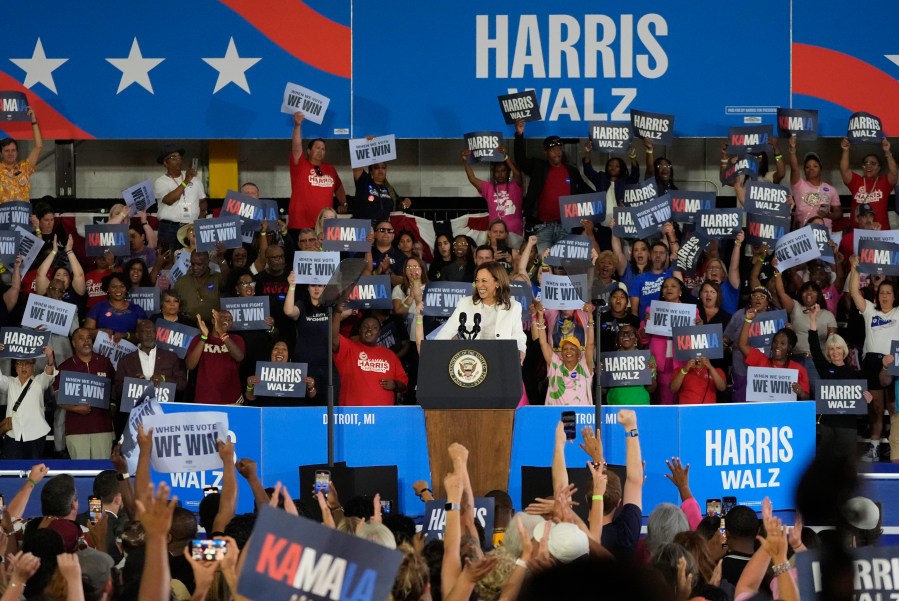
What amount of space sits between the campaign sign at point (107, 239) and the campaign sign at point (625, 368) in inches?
184

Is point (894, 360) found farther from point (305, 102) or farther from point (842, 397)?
point (305, 102)

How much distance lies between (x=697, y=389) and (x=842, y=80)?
15.8 feet

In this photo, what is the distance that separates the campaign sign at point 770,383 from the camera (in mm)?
10844

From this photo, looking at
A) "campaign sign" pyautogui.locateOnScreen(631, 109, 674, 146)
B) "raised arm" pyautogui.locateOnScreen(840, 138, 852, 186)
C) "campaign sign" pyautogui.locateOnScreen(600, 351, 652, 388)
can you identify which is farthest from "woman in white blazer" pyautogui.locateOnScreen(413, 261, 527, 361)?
"raised arm" pyautogui.locateOnScreen(840, 138, 852, 186)

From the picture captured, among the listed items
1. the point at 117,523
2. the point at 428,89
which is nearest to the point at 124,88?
the point at 428,89

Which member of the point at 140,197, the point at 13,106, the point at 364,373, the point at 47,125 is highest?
the point at 13,106

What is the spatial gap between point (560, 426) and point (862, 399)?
17.3 ft

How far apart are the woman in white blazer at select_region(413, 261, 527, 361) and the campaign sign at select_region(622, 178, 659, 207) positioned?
4296mm

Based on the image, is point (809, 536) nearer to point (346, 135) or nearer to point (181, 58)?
point (346, 135)

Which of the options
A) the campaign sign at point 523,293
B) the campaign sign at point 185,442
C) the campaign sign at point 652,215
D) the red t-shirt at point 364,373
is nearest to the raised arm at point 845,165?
the campaign sign at point 652,215

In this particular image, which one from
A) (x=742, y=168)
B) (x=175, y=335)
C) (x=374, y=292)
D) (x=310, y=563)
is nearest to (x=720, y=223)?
(x=742, y=168)

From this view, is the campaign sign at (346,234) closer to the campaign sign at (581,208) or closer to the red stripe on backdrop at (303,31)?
the campaign sign at (581,208)

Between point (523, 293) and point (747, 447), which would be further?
point (523, 293)

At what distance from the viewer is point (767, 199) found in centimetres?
1295
